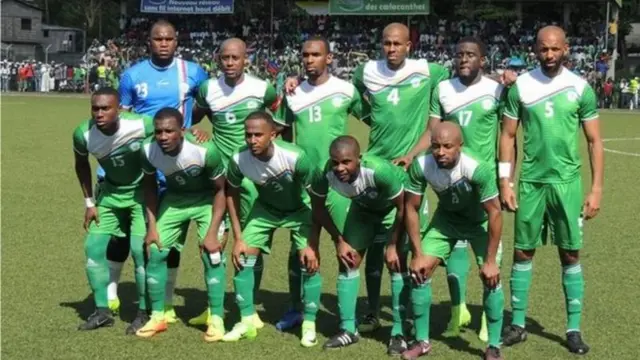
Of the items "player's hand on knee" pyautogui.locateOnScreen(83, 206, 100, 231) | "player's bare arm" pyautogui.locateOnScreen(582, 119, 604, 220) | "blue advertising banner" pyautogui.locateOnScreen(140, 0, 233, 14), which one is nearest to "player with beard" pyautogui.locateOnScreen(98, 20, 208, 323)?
"player's hand on knee" pyautogui.locateOnScreen(83, 206, 100, 231)

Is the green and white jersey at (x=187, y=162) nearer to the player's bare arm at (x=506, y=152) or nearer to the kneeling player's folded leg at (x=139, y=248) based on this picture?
the kneeling player's folded leg at (x=139, y=248)

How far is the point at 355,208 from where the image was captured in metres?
7.27

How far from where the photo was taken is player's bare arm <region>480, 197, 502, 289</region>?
21.8 feet

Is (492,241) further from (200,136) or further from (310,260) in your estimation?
(200,136)

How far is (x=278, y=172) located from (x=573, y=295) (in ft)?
7.78

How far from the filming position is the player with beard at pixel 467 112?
738cm

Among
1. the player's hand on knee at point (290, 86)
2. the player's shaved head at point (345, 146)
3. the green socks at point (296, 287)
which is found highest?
the player's hand on knee at point (290, 86)

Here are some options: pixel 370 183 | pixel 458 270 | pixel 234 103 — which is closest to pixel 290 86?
pixel 234 103

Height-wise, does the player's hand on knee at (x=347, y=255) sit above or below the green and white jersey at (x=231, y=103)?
below

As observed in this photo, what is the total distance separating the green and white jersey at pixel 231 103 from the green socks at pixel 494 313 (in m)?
2.42

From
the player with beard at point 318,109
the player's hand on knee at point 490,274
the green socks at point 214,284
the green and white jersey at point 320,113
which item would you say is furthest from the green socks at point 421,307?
the green socks at point 214,284

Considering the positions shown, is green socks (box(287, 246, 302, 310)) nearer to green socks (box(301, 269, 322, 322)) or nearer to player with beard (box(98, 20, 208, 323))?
green socks (box(301, 269, 322, 322))

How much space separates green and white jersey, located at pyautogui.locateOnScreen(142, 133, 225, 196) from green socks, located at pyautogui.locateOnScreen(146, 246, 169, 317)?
0.58 m

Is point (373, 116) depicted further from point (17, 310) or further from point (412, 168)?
point (17, 310)
